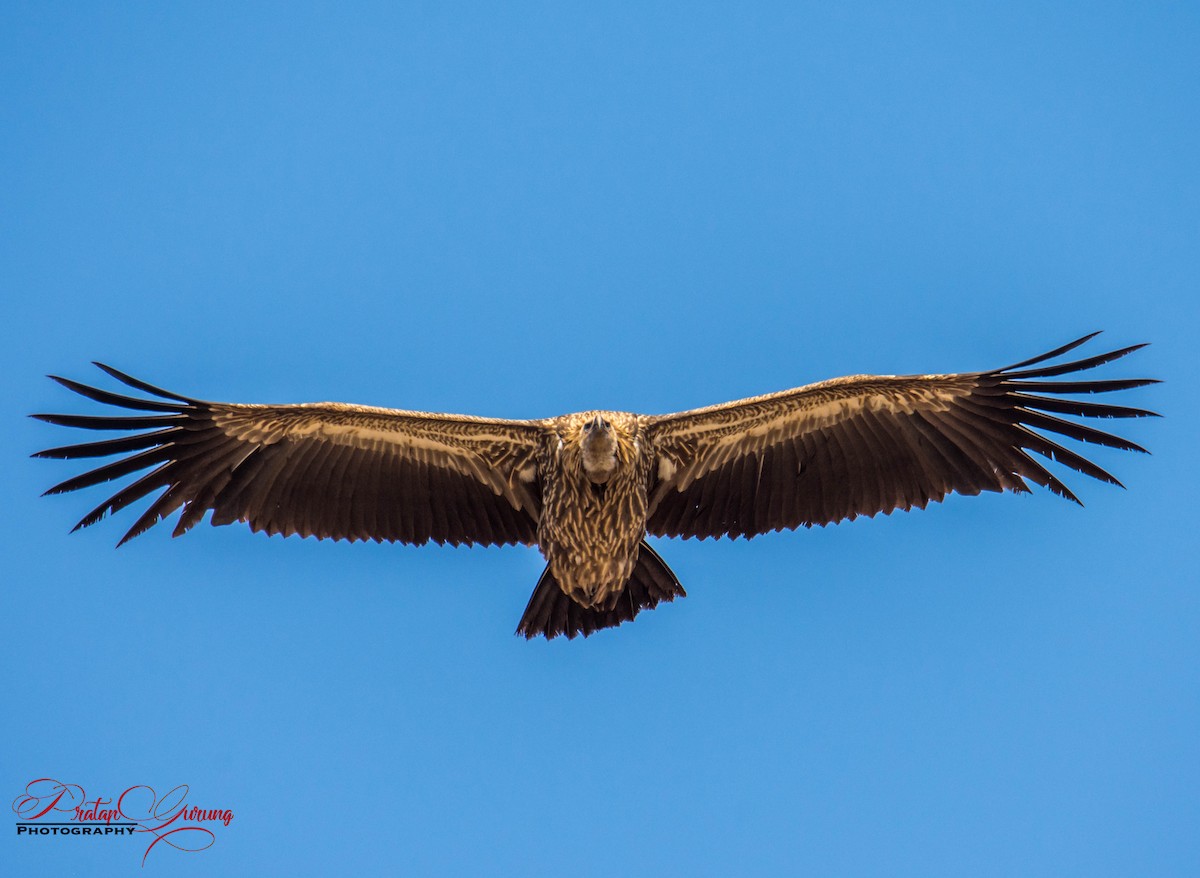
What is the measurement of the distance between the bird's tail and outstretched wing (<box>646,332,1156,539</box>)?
668 millimetres

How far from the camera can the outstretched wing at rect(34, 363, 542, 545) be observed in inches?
410

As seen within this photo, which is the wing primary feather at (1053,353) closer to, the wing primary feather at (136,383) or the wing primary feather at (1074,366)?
the wing primary feather at (1074,366)

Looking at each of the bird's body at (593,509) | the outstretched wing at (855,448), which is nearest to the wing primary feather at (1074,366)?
the outstretched wing at (855,448)

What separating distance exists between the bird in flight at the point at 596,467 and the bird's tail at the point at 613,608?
0.01m

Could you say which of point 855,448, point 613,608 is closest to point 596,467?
point 613,608

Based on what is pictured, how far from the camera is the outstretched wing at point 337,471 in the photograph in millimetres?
10406

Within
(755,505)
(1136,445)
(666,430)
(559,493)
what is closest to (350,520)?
(559,493)

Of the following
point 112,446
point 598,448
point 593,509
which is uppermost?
point 112,446

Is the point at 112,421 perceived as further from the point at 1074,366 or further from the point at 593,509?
the point at 1074,366

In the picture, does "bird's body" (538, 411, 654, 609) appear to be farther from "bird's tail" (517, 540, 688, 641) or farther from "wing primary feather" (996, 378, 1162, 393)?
"wing primary feather" (996, 378, 1162, 393)

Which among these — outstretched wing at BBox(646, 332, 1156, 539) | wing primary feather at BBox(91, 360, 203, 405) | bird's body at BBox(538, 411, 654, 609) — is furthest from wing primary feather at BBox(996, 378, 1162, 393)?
wing primary feather at BBox(91, 360, 203, 405)

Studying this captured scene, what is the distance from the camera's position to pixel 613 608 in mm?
10578

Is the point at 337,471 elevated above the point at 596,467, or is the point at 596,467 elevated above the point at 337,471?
the point at 337,471

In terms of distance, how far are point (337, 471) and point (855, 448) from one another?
4389 mm
